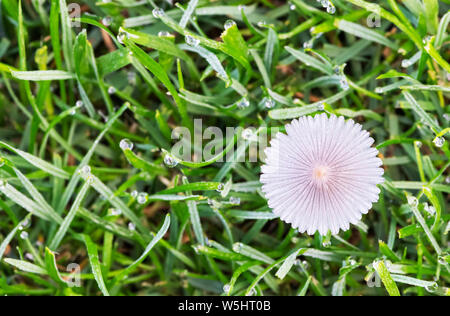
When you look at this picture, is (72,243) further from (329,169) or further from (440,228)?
(440,228)

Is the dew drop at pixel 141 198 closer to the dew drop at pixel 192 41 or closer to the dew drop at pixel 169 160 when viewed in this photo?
the dew drop at pixel 169 160

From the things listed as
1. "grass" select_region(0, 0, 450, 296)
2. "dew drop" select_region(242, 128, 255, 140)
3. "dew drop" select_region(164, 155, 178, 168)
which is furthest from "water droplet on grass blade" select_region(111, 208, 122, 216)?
"dew drop" select_region(242, 128, 255, 140)

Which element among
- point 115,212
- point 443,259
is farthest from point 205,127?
point 443,259

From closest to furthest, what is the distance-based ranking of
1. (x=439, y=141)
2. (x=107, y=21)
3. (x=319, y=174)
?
1. (x=319, y=174)
2. (x=439, y=141)
3. (x=107, y=21)

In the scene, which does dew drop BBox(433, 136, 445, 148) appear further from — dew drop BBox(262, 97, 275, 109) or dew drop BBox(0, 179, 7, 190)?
dew drop BBox(0, 179, 7, 190)


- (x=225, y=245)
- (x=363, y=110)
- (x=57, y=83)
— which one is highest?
(x=57, y=83)

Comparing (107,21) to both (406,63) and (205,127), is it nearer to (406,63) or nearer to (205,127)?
(205,127)

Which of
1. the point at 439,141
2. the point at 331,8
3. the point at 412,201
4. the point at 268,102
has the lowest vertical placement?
the point at 412,201

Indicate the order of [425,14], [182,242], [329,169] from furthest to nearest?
1. [182,242]
2. [425,14]
3. [329,169]

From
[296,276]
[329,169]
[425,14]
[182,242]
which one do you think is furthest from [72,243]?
[425,14]
